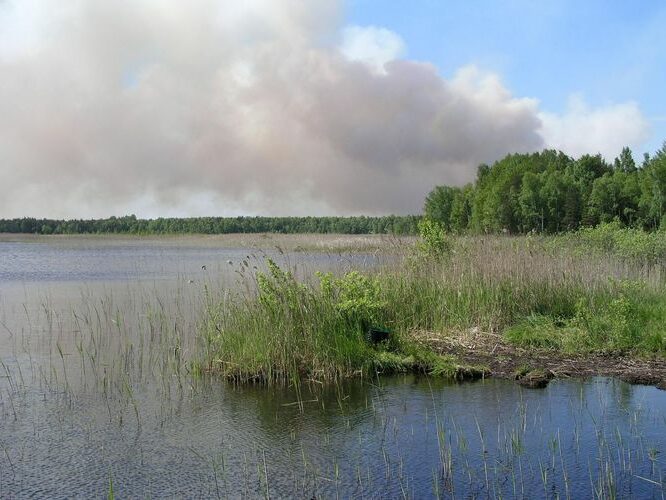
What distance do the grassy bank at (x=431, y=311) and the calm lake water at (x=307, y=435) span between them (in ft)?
1.82

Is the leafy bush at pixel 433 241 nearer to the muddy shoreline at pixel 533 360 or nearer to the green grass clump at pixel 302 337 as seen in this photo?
the muddy shoreline at pixel 533 360

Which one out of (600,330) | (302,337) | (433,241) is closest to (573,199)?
(433,241)

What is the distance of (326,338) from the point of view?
10.6 m

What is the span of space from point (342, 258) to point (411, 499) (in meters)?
8.96

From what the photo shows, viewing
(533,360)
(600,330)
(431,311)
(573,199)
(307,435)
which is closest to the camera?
(307,435)

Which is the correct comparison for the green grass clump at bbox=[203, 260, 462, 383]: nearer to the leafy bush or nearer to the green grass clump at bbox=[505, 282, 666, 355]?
the green grass clump at bbox=[505, 282, 666, 355]

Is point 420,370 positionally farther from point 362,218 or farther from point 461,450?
point 362,218

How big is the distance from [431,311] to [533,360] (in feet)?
8.03

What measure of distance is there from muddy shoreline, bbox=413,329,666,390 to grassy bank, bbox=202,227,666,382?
26 centimetres

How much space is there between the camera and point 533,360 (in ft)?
37.1

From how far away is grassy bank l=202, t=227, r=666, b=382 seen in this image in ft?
34.3

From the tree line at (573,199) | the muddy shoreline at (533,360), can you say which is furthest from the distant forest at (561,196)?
the muddy shoreline at (533,360)

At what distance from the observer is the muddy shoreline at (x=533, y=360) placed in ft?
34.3

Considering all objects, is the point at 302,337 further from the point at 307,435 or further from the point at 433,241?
the point at 433,241
